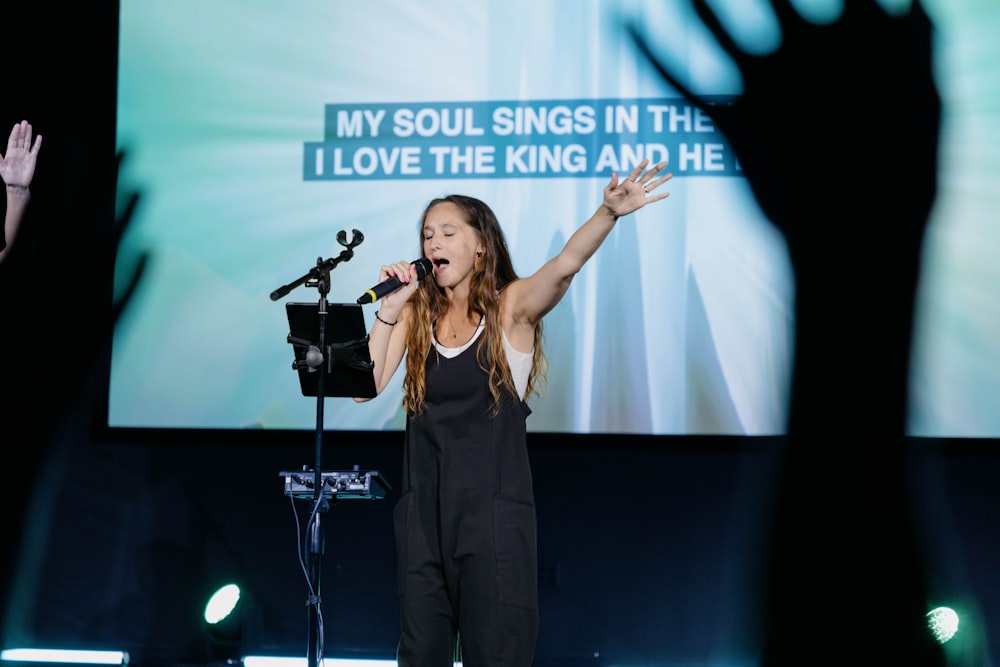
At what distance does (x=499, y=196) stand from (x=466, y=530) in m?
2.06

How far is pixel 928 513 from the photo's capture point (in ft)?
14.0

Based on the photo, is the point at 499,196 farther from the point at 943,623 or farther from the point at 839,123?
the point at 943,623

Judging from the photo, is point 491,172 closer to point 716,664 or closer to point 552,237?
point 552,237

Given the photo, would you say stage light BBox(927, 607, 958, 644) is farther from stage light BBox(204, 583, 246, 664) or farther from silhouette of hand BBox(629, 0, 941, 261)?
stage light BBox(204, 583, 246, 664)

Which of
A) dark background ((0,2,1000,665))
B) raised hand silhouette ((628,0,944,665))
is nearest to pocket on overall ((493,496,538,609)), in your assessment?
dark background ((0,2,1000,665))

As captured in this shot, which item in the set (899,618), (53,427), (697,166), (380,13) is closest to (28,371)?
(53,427)

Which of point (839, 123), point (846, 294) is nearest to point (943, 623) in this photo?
point (846, 294)

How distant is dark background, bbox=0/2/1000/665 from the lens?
429 centimetres

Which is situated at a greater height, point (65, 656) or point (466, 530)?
point (466, 530)

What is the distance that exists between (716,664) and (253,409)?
200cm

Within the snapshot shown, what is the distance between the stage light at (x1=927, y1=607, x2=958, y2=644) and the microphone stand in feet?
7.52

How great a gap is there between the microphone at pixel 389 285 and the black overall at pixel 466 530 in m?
0.21

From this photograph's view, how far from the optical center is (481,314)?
2.76 m

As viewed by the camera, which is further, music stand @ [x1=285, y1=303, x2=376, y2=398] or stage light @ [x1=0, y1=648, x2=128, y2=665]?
stage light @ [x1=0, y1=648, x2=128, y2=665]
